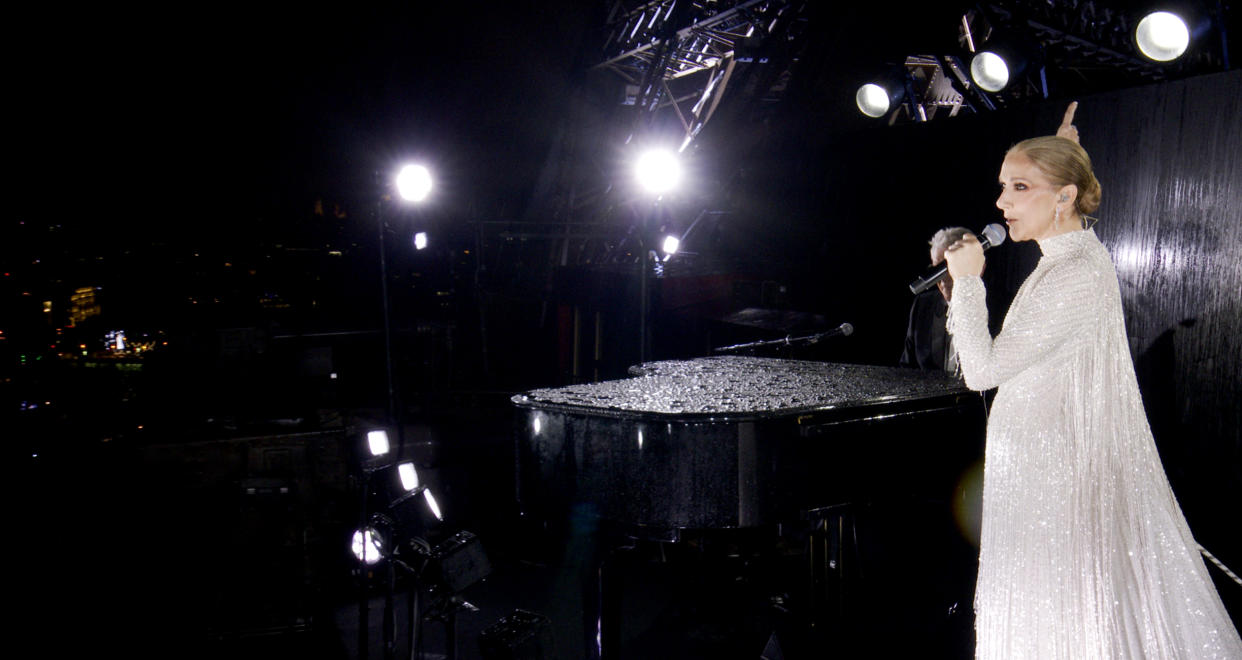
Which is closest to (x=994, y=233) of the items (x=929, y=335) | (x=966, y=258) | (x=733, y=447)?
(x=966, y=258)

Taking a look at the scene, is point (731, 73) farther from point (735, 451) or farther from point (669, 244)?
point (735, 451)

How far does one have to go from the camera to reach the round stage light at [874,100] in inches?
199

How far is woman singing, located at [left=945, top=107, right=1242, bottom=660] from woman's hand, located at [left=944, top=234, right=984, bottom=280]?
0.11 m

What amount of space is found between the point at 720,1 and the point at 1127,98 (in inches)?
249

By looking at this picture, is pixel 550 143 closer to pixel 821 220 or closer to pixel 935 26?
pixel 821 220

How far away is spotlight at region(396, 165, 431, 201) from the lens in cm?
561

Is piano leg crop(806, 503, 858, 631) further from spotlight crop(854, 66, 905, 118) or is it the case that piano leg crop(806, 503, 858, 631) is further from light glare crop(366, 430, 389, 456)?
spotlight crop(854, 66, 905, 118)

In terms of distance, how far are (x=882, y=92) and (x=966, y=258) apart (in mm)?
3926

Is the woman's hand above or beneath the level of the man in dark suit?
above

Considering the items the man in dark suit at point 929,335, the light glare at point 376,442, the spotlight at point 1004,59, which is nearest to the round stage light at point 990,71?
the spotlight at point 1004,59

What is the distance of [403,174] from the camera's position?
5.59 m

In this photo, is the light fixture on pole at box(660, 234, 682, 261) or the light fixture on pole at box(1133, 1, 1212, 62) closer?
the light fixture on pole at box(1133, 1, 1212, 62)

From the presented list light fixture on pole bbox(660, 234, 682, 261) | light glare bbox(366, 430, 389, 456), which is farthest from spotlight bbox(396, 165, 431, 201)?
light fixture on pole bbox(660, 234, 682, 261)

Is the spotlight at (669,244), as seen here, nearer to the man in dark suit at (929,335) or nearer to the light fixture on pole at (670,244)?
the light fixture on pole at (670,244)
